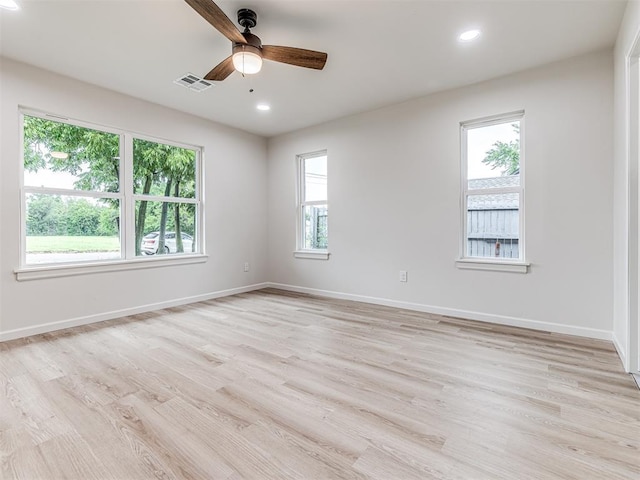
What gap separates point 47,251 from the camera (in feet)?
11.1

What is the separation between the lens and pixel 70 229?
3.54 metres

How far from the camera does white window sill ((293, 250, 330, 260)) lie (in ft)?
16.5

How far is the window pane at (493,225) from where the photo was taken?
349cm

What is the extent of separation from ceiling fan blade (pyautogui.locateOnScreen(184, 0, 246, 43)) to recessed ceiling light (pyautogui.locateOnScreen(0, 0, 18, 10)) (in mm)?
1523

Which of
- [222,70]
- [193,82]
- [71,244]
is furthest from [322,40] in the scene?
[71,244]

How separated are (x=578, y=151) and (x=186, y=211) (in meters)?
4.71

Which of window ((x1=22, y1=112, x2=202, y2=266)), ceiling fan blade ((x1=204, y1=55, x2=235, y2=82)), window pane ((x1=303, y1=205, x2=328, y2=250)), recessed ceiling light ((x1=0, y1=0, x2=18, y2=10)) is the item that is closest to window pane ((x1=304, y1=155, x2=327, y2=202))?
window pane ((x1=303, y1=205, x2=328, y2=250))

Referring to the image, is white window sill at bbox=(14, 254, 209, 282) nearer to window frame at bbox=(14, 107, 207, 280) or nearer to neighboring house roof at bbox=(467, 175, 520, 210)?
window frame at bbox=(14, 107, 207, 280)

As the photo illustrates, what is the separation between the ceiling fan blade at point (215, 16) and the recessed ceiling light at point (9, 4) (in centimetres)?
152

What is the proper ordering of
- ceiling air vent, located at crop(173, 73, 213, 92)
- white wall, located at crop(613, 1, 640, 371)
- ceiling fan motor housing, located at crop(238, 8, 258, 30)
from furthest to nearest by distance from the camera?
ceiling air vent, located at crop(173, 73, 213, 92) → ceiling fan motor housing, located at crop(238, 8, 258, 30) → white wall, located at crop(613, 1, 640, 371)

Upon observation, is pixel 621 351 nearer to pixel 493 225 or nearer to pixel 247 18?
pixel 493 225

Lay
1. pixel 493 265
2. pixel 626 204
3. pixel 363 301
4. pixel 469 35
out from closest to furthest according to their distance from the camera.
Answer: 1. pixel 626 204
2. pixel 469 35
3. pixel 493 265
4. pixel 363 301

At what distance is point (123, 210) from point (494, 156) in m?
4.41

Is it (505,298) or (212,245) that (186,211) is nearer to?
(212,245)
